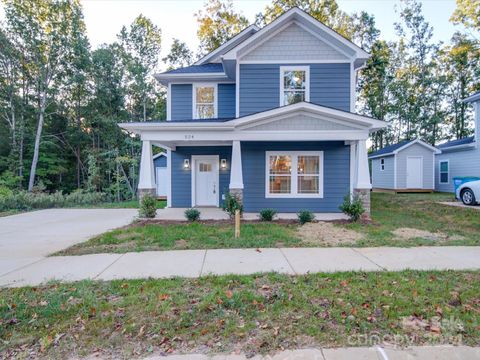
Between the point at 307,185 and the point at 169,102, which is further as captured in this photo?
the point at 169,102

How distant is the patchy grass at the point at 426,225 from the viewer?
20.1 ft

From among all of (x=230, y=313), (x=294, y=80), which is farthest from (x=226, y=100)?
(x=230, y=313)

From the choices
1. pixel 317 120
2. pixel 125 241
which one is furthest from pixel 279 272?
pixel 317 120

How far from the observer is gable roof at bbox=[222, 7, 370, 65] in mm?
9891

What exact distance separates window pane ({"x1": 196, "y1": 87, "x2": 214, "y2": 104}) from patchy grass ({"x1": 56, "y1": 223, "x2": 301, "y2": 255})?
608 centimetres

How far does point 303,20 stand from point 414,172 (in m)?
13.8

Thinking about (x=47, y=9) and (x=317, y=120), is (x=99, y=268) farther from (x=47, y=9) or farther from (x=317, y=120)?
(x=47, y=9)

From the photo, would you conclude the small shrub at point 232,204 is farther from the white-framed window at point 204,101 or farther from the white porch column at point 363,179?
the white-framed window at point 204,101

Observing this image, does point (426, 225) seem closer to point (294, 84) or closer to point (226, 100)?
point (294, 84)

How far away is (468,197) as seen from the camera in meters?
11.4

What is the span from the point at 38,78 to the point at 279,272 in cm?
2282

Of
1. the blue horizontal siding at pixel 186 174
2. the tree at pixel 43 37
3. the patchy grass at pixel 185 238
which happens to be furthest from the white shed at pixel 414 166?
the tree at pixel 43 37

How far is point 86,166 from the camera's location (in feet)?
79.2

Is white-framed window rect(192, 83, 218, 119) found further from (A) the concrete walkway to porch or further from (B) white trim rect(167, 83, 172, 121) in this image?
(A) the concrete walkway to porch
